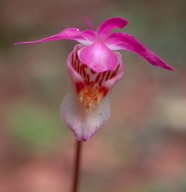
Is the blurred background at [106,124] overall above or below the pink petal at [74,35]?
above

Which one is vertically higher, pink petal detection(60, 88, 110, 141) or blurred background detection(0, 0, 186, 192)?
blurred background detection(0, 0, 186, 192)

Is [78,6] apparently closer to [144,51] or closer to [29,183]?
[29,183]

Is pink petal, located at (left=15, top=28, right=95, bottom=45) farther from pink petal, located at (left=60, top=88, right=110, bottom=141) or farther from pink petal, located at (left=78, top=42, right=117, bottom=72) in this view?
pink petal, located at (left=60, top=88, right=110, bottom=141)

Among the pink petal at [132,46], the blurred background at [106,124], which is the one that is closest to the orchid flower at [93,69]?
the pink petal at [132,46]

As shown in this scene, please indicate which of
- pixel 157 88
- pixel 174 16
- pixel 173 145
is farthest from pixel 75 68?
pixel 174 16

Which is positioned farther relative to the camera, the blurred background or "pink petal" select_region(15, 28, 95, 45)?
the blurred background

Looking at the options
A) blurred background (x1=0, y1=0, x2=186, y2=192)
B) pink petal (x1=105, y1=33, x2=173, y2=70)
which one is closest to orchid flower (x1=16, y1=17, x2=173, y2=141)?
pink petal (x1=105, y1=33, x2=173, y2=70)

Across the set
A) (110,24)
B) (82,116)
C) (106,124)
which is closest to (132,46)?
(110,24)

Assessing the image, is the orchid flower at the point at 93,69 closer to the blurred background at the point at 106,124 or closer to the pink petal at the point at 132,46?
the pink petal at the point at 132,46
